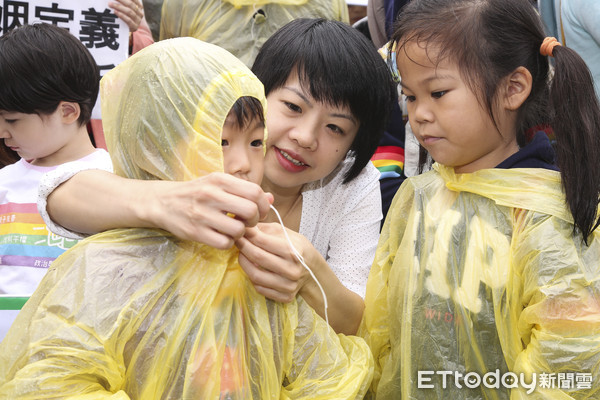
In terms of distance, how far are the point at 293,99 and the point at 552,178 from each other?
29.3 inches

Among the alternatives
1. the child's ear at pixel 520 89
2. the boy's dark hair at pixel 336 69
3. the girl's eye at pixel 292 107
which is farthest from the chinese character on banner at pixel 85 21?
the child's ear at pixel 520 89

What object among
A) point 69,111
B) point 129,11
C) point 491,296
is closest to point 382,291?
point 491,296

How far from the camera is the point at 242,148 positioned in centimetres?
149

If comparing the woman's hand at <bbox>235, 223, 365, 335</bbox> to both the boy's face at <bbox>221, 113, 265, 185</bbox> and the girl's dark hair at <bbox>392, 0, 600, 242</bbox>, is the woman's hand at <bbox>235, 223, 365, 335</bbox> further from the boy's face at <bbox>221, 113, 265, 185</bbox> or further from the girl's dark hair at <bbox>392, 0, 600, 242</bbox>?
the girl's dark hair at <bbox>392, 0, 600, 242</bbox>

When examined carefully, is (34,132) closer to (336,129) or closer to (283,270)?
(336,129)

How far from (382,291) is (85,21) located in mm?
1691

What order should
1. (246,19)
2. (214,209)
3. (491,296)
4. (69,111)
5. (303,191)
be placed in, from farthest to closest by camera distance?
1. (246,19)
2. (69,111)
3. (303,191)
4. (491,296)
5. (214,209)

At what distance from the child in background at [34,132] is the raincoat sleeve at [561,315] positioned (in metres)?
1.47

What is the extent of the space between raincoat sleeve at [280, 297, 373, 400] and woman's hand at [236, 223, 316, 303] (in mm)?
92

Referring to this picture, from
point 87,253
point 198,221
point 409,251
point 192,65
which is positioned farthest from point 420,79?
point 87,253

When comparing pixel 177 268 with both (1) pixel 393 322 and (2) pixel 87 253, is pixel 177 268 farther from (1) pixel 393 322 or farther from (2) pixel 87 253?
(1) pixel 393 322

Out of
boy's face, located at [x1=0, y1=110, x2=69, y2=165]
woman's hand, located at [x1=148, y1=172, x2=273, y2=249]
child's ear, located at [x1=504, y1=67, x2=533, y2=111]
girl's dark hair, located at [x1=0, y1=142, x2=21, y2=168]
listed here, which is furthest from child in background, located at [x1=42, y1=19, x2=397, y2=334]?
girl's dark hair, located at [x1=0, y1=142, x2=21, y2=168]

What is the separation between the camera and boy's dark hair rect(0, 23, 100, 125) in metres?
2.25

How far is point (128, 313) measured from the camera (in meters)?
1.35
